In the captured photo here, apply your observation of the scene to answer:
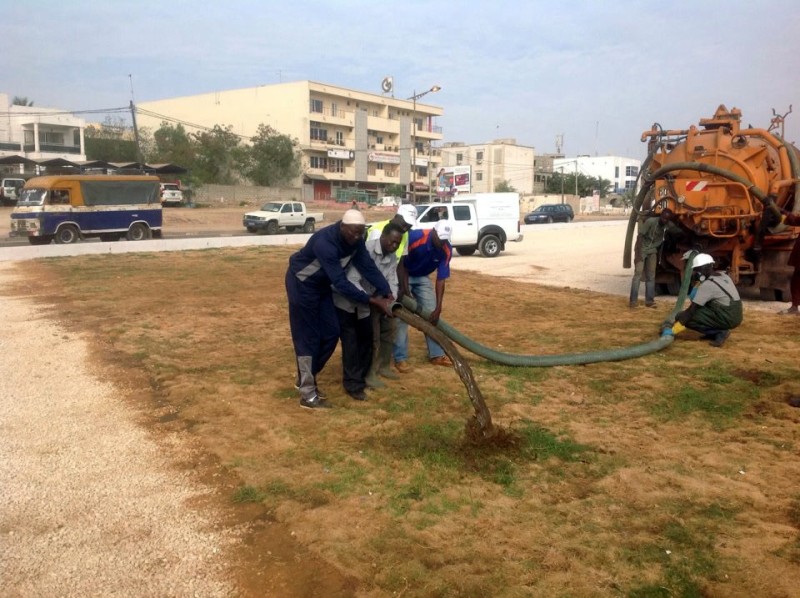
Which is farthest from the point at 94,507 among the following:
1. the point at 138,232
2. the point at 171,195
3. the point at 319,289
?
the point at 171,195

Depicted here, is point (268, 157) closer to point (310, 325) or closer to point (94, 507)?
point (310, 325)

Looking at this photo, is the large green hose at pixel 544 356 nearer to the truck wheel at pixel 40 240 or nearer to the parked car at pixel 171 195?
the truck wheel at pixel 40 240

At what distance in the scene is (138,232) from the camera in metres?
25.4

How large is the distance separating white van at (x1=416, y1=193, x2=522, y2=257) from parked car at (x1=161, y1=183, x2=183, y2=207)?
30.4 meters

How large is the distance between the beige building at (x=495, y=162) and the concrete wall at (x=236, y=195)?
35688 millimetres

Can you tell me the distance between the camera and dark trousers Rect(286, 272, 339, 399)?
17.4 ft

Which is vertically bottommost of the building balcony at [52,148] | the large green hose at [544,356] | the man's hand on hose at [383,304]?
the large green hose at [544,356]

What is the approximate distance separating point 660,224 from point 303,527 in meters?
8.39

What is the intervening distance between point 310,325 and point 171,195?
44.0 metres

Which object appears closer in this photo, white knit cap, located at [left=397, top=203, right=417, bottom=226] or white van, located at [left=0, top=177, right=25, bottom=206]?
white knit cap, located at [left=397, top=203, right=417, bottom=226]

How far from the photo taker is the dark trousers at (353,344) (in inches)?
224

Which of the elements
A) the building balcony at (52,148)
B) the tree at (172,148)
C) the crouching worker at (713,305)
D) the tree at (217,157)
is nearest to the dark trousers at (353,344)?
the crouching worker at (713,305)

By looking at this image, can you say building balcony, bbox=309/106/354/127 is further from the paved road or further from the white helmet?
Result: the white helmet

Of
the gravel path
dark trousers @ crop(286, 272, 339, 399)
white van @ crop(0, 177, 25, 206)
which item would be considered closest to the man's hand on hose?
dark trousers @ crop(286, 272, 339, 399)
